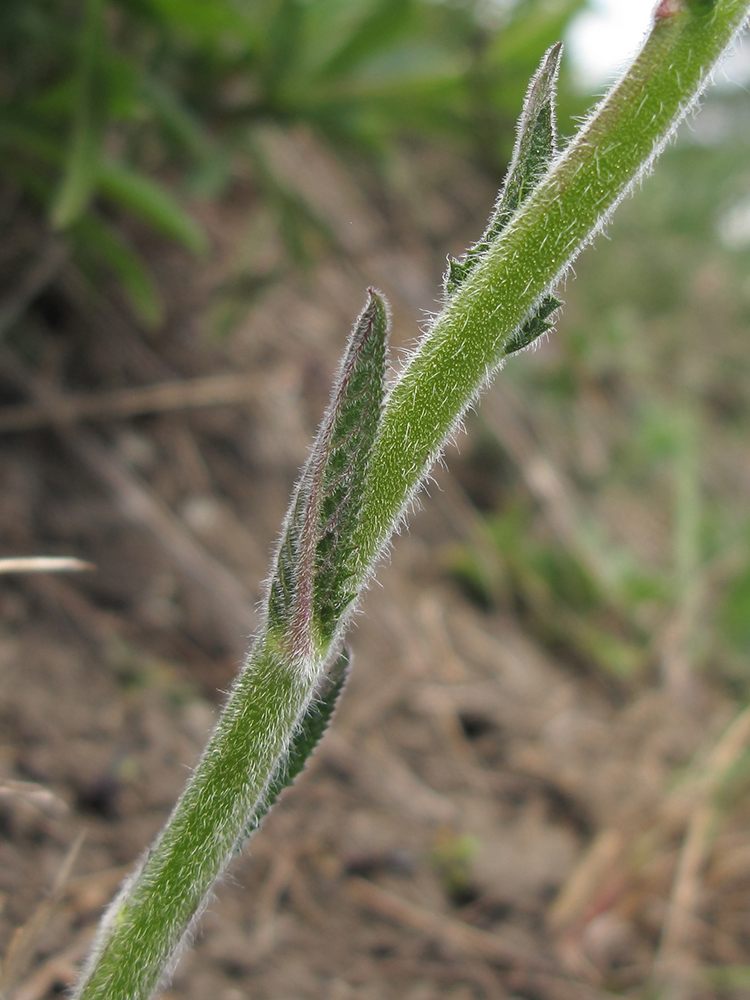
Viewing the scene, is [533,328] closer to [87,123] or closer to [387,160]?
[87,123]

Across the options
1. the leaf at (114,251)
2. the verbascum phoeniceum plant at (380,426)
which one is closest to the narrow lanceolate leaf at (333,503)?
the verbascum phoeniceum plant at (380,426)

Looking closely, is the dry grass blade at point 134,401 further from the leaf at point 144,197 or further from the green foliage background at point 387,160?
the leaf at point 144,197

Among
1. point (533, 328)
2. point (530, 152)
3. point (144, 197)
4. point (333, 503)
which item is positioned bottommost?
point (333, 503)

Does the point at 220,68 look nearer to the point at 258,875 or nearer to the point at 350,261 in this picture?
the point at 350,261

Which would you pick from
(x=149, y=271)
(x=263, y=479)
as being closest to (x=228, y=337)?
(x=149, y=271)

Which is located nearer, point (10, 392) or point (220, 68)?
A: point (10, 392)

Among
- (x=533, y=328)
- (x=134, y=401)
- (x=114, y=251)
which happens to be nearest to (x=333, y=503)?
(x=533, y=328)
